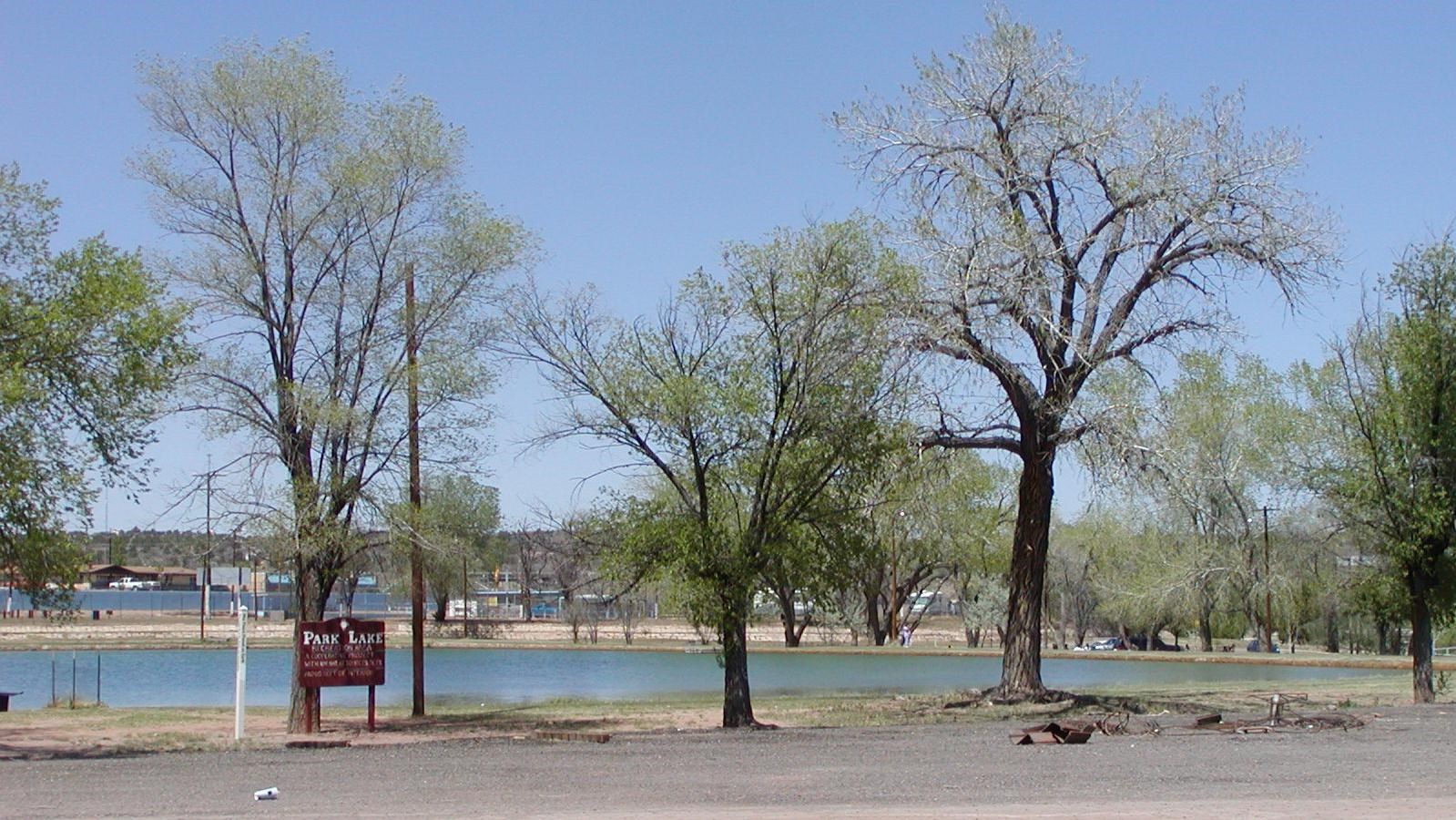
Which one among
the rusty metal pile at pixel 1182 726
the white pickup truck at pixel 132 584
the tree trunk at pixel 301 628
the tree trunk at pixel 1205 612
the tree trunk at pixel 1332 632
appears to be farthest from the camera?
the white pickup truck at pixel 132 584

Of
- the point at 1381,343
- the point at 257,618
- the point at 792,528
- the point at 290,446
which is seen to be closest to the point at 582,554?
the point at 792,528

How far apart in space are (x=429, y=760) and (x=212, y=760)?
8.50 ft

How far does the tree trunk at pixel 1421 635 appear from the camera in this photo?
25781mm

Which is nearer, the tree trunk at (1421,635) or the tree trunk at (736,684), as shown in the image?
the tree trunk at (736,684)

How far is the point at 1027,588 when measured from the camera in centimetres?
2580

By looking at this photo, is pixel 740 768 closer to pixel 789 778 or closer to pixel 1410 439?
pixel 789 778

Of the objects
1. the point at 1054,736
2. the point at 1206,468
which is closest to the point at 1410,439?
the point at 1206,468

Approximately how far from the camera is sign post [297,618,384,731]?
21.8m

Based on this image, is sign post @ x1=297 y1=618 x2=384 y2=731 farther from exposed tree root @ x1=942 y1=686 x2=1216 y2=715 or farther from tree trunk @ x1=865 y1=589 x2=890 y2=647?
tree trunk @ x1=865 y1=589 x2=890 y2=647

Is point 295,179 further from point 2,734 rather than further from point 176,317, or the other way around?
point 2,734

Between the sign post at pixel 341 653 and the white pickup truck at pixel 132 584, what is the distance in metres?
93.3

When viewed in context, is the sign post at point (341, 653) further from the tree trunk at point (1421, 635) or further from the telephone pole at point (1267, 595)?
the telephone pole at point (1267, 595)

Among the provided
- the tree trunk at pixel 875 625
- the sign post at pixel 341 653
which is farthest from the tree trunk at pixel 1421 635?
the tree trunk at pixel 875 625

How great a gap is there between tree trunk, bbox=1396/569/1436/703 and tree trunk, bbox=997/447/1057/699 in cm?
659
